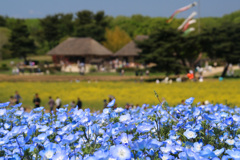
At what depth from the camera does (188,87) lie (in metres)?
27.7

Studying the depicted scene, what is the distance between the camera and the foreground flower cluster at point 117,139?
2305 millimetres

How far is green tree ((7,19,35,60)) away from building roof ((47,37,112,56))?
Result: 27.3ft

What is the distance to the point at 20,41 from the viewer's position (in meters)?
70.3

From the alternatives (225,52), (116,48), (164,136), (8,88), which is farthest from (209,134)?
(116,48)

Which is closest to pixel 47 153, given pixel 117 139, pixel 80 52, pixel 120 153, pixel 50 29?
pixel 117 139

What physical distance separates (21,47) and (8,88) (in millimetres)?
41654

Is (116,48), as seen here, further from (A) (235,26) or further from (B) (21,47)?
(A) (235,26)

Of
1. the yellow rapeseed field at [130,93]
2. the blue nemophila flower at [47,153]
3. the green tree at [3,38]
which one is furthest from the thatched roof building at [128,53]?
the blue nemophila flower at [47,153]

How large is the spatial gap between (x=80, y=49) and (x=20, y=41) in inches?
631

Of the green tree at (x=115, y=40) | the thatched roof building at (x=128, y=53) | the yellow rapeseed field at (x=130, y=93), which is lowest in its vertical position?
the yellow rapeseed field at (x=130, y=93)

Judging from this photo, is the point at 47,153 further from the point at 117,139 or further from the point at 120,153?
the point at 120,153

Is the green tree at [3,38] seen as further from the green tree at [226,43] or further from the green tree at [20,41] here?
the green tree at [226,43]

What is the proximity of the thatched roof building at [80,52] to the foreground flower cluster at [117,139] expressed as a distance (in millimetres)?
57464

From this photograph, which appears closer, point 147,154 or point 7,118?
point 147,154
